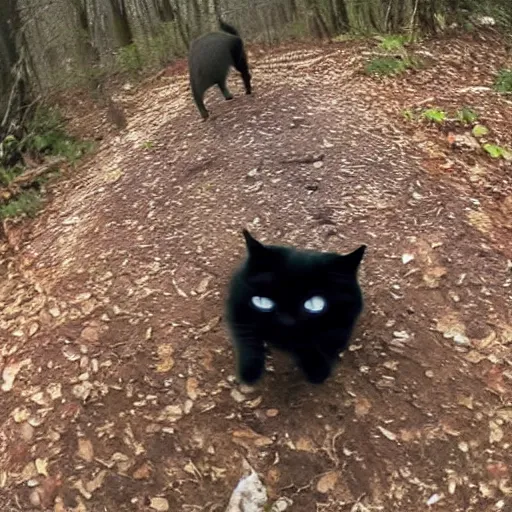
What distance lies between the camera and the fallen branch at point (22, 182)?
5559 millimetres

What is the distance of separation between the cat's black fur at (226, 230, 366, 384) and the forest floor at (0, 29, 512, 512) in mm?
377

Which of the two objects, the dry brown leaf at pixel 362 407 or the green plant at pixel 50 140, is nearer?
the dry brown leaf at pixel 362 407

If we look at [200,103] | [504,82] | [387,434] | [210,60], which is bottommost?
[504,82]

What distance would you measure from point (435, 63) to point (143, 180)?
3.02 meters

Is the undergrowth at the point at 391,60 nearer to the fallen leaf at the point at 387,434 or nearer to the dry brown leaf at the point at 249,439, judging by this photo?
the fallen leaf at the point at 387,434

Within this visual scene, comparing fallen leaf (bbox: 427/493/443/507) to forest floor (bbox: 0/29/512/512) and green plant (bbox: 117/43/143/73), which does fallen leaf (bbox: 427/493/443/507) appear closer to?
forest floor (bbox: 0/29/512/512)

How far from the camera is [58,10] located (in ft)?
21.5

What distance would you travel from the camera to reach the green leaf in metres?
5.40

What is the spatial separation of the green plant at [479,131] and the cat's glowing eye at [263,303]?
119 inches

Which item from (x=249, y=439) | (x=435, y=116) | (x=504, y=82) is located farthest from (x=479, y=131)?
(x=249, y=439)

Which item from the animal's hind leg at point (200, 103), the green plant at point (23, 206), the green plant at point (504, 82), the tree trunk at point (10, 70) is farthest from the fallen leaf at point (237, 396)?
the green plant at point (504, 82)

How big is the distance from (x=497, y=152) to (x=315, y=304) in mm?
2836

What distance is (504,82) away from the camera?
246 inches

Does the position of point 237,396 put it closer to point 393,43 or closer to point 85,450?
point 85,450
